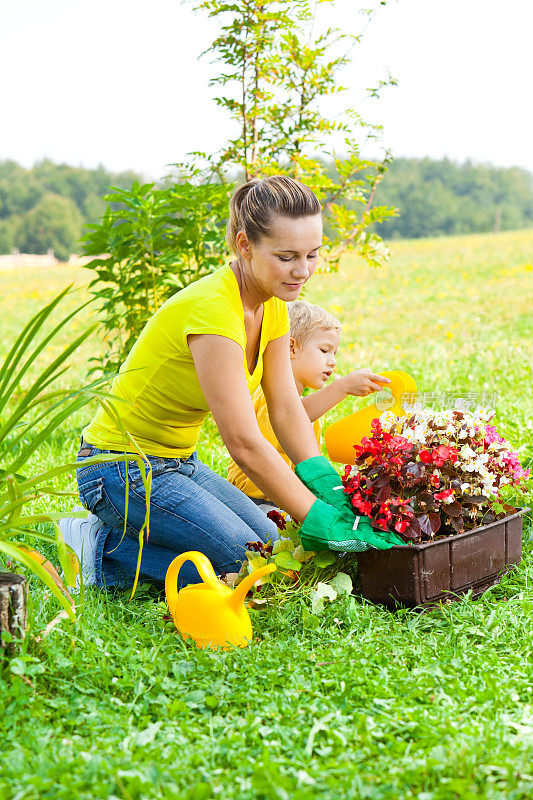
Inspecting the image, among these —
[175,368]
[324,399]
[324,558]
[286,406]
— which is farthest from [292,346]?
[324,558]

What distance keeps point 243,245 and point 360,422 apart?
0.82 metres

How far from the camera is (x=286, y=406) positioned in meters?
2.61

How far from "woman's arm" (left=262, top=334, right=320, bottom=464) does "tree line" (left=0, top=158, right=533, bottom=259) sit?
44.6 meters

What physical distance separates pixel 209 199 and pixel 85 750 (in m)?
2.86

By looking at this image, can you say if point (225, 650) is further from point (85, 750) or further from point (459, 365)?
point (459, 365)

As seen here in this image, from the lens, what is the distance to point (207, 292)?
2.29 m

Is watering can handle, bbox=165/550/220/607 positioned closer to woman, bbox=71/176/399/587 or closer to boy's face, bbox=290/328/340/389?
woman, bbox=71/176/399/587

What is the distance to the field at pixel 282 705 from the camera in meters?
1.45

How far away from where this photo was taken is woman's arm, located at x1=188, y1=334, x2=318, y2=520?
2.17 meters

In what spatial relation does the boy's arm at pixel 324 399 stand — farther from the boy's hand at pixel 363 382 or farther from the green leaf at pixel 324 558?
the green leaf at pixel 324 558

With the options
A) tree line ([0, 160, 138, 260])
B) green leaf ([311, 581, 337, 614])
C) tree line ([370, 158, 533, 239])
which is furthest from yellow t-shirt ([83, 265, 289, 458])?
tree line ([0, 160, 138, 260])

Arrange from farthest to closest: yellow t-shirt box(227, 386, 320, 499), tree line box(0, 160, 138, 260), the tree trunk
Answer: tree line box(0, 160, 138, 260) < yellow t-shirt box(227, 386, 320, 499) < the tree trunk

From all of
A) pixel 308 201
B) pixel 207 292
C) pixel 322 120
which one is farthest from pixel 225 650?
pixel 322 120

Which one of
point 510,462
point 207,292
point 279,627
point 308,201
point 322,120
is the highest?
point 322,120
